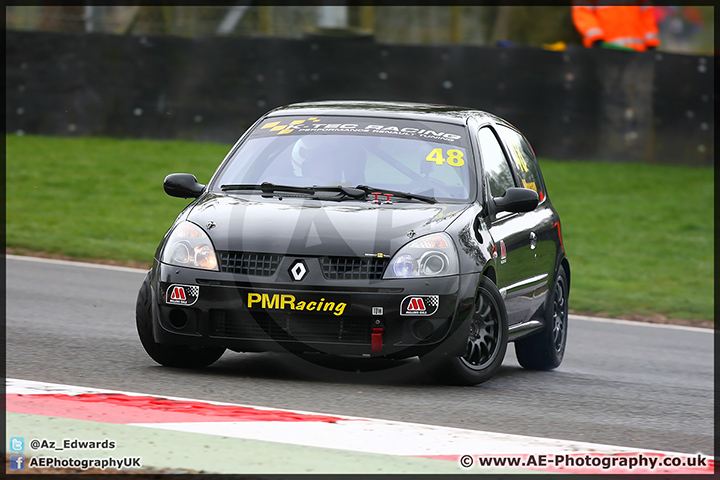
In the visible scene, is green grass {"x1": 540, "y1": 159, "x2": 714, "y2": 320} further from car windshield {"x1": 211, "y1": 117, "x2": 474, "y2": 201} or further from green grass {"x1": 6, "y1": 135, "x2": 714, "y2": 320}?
car windshield {"x1": 211, "y1": 117, "x2": 474, "y2": 201}

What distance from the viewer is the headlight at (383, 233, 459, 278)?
20.7 ft

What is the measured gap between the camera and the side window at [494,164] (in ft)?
25.0

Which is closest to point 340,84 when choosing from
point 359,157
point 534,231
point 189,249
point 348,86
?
point 348,86

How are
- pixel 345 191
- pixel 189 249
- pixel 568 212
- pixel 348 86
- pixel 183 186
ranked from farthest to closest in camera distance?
pixel 348 86
pixel 568 212
pixel 183 186
pixel 345 191
pixel 189 249

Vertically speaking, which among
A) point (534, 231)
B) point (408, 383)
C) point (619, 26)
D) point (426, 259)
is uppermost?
point (619, 26)

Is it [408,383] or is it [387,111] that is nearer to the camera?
[408,383]

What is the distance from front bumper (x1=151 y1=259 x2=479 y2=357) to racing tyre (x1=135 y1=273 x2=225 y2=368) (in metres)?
0.37

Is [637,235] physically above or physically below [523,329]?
above

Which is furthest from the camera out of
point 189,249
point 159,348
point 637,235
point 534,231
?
point 637,235

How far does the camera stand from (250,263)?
6320 millimetres

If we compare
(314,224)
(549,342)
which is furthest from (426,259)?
(549,342)

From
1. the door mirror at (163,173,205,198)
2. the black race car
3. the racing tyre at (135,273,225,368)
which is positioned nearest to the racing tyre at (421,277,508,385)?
the black race car

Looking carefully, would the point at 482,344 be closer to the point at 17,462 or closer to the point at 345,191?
the point at 345,191

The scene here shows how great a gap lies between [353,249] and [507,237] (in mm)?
1480
